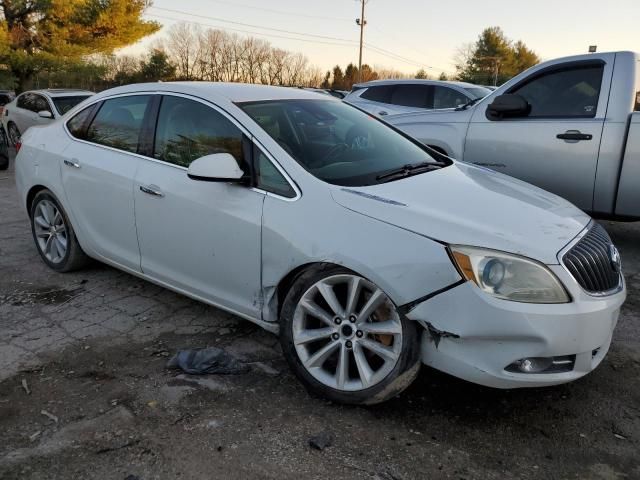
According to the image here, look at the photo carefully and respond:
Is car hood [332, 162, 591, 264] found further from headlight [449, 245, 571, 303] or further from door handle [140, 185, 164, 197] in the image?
door handle [140, 185, 164, 197]

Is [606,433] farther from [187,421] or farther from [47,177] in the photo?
[47,177]

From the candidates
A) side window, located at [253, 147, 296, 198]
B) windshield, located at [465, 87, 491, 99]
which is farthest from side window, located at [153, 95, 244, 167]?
windshield, located at [465, 87, 491, 99]

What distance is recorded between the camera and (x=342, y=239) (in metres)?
2.62

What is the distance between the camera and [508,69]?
71562 mm

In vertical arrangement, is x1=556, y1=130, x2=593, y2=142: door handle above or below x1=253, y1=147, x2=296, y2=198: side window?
above

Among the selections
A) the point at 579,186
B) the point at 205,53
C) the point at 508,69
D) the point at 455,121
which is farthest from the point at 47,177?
the point at 508,69

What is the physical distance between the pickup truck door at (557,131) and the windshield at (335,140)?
2002mm

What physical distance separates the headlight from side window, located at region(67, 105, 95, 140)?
312 cm

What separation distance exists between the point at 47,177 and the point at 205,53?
5094cm

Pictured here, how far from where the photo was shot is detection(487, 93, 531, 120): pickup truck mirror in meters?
5.35

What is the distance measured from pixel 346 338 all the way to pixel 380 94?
27.3 ft

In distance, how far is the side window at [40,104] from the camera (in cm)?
1246

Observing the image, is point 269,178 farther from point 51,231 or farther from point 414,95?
point 414,95

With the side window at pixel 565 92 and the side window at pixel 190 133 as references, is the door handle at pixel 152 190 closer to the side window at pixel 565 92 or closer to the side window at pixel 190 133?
the side window at pixel 190 133
